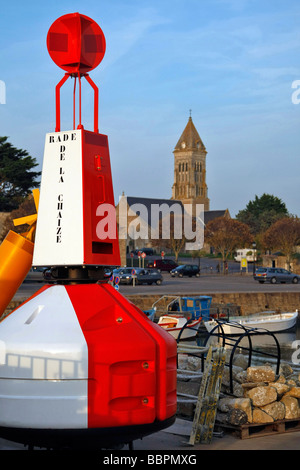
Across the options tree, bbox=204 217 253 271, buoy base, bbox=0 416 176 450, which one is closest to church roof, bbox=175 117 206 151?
tree, bbox=204 217 253 271

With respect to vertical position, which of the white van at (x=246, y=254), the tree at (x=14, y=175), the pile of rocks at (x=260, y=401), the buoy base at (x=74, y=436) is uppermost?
the tree at (x=14, y=175)

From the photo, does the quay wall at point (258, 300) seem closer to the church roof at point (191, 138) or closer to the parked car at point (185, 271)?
the parked car at point (185, 271)

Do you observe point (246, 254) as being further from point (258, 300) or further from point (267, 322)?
point (267, 322)

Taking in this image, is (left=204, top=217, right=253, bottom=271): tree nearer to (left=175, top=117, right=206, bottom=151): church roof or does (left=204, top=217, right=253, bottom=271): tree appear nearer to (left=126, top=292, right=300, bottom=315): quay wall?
(left=126, top=292, right=300, bottom=315): quay wall

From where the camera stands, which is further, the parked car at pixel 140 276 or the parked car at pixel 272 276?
the parked car at pixel 272 276

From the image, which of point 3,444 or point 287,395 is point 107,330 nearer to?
point 3,444

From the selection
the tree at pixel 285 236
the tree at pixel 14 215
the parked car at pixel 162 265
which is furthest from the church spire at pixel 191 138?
the tree at pixel 14 215

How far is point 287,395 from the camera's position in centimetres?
1316

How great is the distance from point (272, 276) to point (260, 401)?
1737 inches

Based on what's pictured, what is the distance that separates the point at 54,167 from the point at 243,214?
416ft

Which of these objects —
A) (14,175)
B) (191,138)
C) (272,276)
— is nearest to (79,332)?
(272,276)

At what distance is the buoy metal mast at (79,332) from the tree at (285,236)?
7082cm

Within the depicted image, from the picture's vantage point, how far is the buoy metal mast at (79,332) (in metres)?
7.43

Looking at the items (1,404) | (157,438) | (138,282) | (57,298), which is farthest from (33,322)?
(138,282)
